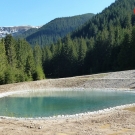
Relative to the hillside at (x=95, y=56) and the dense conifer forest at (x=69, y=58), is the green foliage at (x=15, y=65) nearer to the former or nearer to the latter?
the dense conifer forest at (x=69, y=58)

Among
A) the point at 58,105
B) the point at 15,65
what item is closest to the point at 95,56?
the point at 15,65

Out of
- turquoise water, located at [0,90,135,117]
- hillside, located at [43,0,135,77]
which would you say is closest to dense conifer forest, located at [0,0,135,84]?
hillside, located at [43,0,135,77]

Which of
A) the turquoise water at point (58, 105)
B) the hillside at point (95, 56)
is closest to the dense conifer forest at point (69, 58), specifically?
the hillside at point (95, 56)

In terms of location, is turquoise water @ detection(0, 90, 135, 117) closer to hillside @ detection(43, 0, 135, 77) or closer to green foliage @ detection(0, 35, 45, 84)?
green foliage @ detection(0, 35, 45, 84)

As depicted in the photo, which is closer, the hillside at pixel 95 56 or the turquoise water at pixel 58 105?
the turquoise water at pixel 58 105

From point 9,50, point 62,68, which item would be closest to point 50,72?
point 62,68

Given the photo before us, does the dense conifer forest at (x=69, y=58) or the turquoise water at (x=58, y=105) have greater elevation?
the dense conifer forest at (x=69, y=58)

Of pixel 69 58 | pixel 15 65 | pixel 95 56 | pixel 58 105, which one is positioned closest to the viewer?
pixel 58 105

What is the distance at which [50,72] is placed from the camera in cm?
10081

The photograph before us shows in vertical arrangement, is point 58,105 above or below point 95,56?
below

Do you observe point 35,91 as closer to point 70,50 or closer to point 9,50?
→ point 9,50

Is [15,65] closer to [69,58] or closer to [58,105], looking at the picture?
[69,58]

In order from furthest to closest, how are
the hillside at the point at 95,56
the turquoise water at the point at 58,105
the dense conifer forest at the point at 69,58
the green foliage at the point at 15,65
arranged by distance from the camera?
the hillside at the point at 95,56 → the dense conifer forest at the point at 69,58 → the green foliage at the point at 15,65 → the turquoise water at the point at 58,105

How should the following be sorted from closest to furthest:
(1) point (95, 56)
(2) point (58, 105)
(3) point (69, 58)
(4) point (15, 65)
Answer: (2) point (58, 105)
(4) point (15, 65)
(1) point (95, 56)
(3) point (69, 58)
